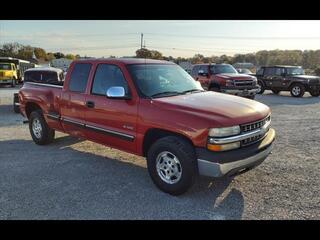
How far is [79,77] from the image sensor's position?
6.13 metres

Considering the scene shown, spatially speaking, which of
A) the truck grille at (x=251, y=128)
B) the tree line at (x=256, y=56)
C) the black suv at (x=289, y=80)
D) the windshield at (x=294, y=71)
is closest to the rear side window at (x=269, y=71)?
the black suv at (x=289, y=80)

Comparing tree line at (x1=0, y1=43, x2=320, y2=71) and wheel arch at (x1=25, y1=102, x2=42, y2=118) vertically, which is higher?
tree line at (x1=0, y1=43, x2=320, y2=71)

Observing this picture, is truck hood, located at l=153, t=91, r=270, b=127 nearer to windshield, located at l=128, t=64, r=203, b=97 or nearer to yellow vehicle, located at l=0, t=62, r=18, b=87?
windshield, located at l=128, t=64, r=203, b=97

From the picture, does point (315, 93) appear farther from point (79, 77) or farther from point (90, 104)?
point (90, 104)

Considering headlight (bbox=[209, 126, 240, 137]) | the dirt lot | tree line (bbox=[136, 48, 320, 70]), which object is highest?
tree line (bbox=[136, 48, 320, 70])

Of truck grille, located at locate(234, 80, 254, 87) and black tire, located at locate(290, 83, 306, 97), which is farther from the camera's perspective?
black tire, located at locate(290, 83, 306, 97)

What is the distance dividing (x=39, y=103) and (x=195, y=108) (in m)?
4.21

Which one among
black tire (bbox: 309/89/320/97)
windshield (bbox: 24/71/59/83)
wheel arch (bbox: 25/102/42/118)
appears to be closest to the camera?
wheel arch (bbox: 25/102/42/118)

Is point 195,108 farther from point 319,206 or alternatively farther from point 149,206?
point 319,206

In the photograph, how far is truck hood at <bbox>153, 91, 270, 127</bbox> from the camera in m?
4.23

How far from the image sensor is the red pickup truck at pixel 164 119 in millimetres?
4191

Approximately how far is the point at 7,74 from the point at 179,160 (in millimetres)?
27667

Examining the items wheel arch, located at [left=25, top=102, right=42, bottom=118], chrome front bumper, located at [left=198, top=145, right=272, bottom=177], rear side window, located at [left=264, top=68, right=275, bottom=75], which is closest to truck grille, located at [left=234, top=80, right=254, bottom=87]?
rear side window, located at [left=264, top=68, right=275, bottom=75]

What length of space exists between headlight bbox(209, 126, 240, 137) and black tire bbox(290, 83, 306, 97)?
53.6 ft
